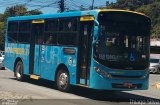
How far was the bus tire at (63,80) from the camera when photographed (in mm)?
17953

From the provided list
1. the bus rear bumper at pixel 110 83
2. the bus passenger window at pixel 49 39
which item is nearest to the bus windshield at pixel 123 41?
the bus rear bumper at pixel 110 83

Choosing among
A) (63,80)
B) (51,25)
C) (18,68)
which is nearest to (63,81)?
(63,80)

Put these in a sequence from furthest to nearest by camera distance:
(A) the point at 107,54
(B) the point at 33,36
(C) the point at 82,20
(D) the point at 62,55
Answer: (B) the point at 33,36, (D) the point at 62,55, (C) the point at 82,20, (A) the point at 107,54

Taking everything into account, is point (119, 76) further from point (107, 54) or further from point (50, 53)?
point (50, 53)

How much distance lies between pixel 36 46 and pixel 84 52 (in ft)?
15.0

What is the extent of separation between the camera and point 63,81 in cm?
1820

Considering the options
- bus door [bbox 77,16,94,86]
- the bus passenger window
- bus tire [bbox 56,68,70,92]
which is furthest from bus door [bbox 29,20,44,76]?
bus door [bbox 77,16,94,86]

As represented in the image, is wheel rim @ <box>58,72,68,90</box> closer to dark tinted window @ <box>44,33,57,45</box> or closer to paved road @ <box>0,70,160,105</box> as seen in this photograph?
paved road @ <box>0,70,160,105</box>

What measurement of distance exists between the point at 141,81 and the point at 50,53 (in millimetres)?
4557

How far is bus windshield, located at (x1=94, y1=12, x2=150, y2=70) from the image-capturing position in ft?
52.7

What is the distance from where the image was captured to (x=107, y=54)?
16062 mm

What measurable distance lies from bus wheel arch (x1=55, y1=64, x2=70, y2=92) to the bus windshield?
7.73 feet

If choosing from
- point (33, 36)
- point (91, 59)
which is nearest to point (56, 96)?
point (91, 59)

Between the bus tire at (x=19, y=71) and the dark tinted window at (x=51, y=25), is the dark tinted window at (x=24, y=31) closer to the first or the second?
the bus tire at (x=19, y=71)
